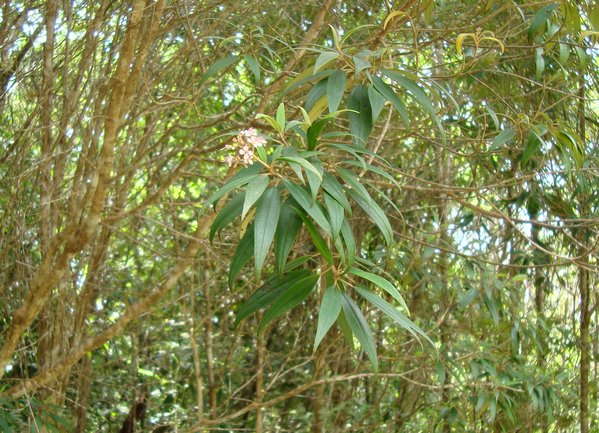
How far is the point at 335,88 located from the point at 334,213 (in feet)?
1.73

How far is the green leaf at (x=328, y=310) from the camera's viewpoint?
1.56 m

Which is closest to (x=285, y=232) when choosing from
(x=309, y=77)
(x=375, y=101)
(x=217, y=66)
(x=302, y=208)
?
(x=302, y=208)

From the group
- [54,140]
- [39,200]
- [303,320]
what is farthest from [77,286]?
[303,320]

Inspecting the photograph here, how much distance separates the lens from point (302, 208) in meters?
1.68

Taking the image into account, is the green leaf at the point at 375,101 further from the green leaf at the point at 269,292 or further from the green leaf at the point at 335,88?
the green leaf at the point at 269,292

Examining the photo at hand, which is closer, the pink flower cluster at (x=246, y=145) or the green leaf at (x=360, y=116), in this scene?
the pink flower cluster at (x=246, y=145)

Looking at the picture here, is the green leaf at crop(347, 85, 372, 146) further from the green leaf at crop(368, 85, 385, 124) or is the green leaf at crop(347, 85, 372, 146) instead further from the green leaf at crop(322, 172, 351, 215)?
the green leaf at crop(322, 172, 351, 215)

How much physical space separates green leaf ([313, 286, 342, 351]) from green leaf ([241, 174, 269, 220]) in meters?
0.24

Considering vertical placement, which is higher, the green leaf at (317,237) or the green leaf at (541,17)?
the green leaf at (541,17)

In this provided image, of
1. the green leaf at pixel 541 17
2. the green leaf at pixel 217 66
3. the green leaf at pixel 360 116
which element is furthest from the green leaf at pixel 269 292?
the green leaf at pixel 541 17

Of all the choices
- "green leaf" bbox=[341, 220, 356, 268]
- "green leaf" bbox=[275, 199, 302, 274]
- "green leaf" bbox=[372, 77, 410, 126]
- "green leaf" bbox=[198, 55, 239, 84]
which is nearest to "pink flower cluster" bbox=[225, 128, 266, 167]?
"green leaf" bbox=[275, 199, 302, 274]

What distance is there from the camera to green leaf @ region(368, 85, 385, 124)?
1.98 meters

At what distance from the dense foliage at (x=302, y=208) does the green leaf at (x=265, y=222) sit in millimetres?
83

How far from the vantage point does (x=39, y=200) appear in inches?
134
